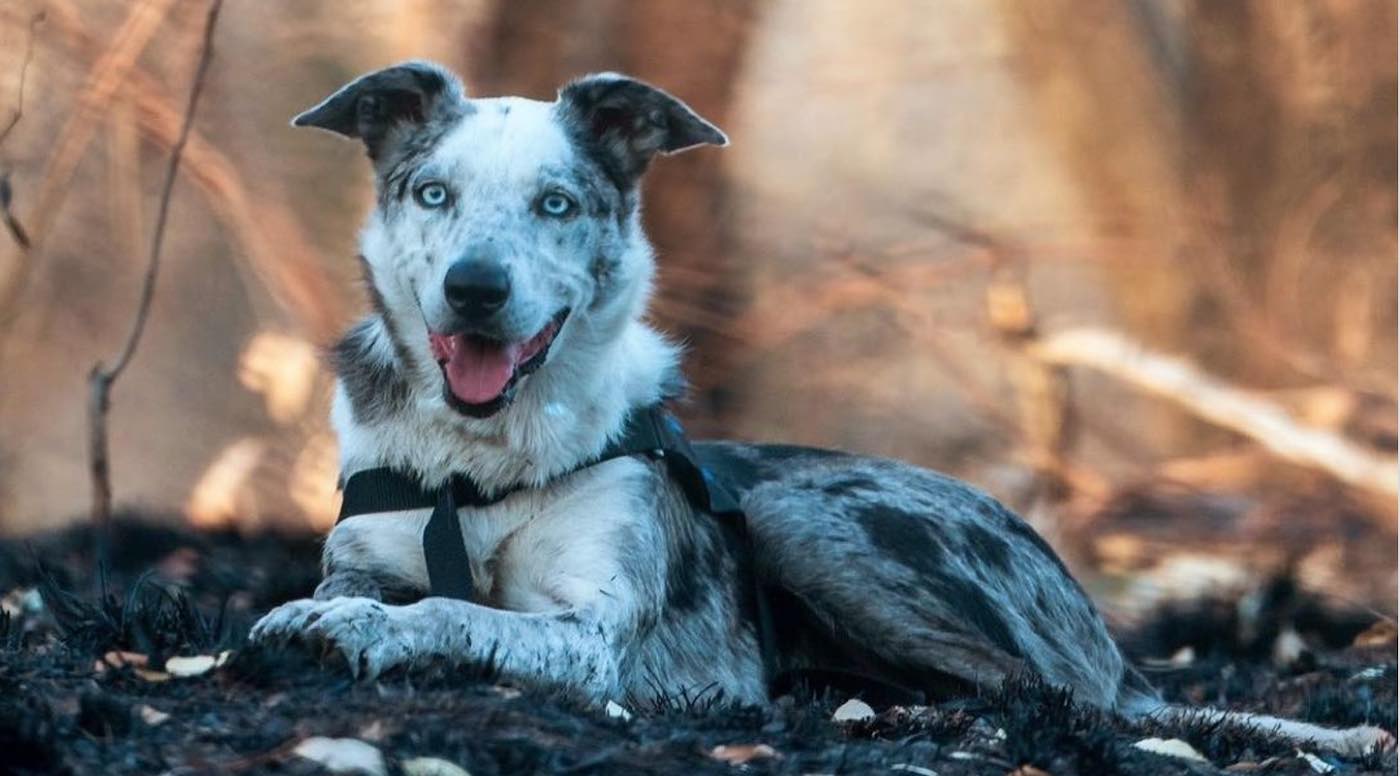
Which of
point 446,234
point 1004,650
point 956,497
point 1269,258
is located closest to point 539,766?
point 446,234

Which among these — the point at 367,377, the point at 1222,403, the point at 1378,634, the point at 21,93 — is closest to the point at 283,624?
the point at 367,377

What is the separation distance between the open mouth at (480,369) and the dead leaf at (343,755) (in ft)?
4.65

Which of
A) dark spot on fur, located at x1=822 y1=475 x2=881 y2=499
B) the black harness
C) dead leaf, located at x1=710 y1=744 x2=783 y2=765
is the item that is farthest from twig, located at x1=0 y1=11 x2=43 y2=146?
dead leaf, located at x1=710 y1=744 x2=783 y2=765

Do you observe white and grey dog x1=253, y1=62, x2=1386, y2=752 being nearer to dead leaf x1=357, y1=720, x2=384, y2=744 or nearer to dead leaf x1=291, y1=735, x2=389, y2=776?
dead leaf x1=357, y1=720, x2=384, y2=744

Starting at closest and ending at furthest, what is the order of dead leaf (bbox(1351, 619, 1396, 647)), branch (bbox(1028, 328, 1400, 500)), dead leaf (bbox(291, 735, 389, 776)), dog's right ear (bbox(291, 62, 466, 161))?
1. dead leaf (bbox(291, 735, 389, 776))
2. dog's right ear (bbox(291, 62, 466, 161))
3. dead leaf (bbox(1351, 619, 1396, 647))
4. branch (bbox(1028, 328, 1400, 500))

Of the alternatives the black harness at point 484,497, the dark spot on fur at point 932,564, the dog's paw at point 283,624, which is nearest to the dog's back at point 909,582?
the dark spot on fur at point 932,564

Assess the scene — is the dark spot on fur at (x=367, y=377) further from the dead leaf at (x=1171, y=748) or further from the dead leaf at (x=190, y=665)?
the dead leaf at (x=1171, y=748)

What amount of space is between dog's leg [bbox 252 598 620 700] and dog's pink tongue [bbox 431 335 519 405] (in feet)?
1.91

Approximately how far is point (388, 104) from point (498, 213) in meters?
0.67

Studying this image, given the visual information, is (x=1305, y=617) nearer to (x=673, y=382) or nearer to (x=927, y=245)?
(x=673, y=382)

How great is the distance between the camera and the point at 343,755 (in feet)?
12.7

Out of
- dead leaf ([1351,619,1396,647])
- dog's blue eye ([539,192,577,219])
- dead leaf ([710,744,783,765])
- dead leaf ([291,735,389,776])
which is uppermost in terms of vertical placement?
dog's blue eye ([539,192,577,219])

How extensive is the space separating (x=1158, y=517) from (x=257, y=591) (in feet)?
21.9

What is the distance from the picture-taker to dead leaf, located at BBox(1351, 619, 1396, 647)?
Result: 8414 mm
